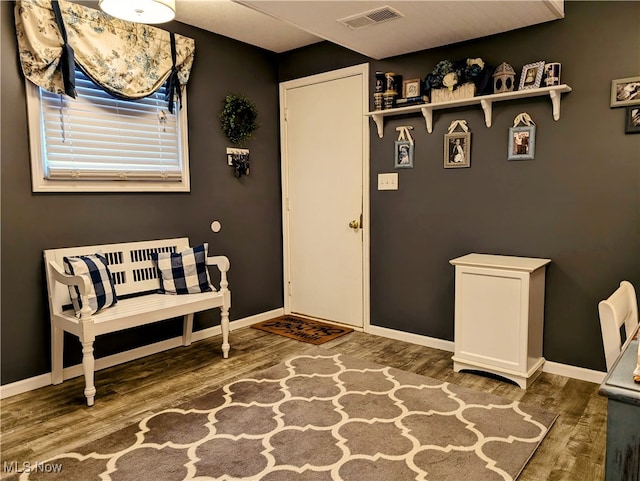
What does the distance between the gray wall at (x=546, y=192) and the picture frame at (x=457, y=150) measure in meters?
0.05

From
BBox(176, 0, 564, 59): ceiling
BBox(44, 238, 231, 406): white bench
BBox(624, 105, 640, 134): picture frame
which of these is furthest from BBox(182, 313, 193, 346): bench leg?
BBox(624, 105, 640, 134): picture frame

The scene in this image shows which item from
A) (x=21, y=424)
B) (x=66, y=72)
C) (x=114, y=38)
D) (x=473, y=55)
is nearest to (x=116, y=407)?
(x=21, y=424)

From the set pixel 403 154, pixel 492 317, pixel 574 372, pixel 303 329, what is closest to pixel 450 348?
pixel 492 317

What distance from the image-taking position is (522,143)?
311 centimetres

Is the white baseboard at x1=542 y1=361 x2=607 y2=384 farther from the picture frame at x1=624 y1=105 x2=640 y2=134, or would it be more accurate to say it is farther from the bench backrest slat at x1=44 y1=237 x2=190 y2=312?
the bench backrest slat at x1=44 y1=237 x2=190 y2=312

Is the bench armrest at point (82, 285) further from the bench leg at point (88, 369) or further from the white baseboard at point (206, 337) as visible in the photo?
the white baseboard at point (206, 337)

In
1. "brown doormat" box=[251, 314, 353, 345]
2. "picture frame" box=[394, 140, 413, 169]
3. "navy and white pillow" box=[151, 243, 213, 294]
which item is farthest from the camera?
"brown doormat" box=[251, 314, 353, 345]

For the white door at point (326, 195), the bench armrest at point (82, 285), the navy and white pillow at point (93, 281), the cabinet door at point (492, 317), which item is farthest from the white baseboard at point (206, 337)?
the bench armrest at point (82, 285)

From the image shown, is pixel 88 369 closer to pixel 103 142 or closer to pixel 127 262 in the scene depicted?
pixel 127 262

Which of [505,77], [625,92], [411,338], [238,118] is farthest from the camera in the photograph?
[238,118]

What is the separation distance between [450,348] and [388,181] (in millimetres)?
1391

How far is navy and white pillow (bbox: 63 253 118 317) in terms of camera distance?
2.77 m

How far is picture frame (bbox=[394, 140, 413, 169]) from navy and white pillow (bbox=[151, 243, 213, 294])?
5.50 ft

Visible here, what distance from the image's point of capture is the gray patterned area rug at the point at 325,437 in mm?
2037
